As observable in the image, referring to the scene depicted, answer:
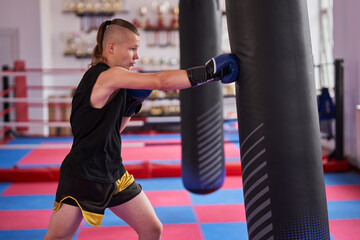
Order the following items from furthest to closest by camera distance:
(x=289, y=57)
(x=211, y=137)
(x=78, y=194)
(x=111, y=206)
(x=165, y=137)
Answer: (x=165, y=137) < (x=211, y=137) < (x=111, y=206) < (x=78, y=194) < (x=289, y=57)

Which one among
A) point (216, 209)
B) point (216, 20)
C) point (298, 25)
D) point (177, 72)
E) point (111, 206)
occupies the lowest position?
point (216, 209)

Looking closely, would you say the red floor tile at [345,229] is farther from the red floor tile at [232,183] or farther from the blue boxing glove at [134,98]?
the blue boxing glove at [134,98]

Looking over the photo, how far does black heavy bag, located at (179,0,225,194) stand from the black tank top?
154 centimetres

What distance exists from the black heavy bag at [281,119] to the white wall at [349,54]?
12.6 ft

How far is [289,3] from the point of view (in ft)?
5.64

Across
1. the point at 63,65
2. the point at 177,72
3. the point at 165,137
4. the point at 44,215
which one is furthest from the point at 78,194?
the point at 63,65

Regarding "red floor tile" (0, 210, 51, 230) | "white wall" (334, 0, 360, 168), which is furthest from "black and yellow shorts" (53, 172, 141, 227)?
"white wall" (334, 0, 360, 168)

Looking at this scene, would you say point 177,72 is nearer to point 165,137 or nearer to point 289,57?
point 289,57

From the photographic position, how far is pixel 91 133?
1.88 metres

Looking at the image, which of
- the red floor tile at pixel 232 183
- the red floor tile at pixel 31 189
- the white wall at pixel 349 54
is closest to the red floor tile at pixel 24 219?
the red floor tile at pixel 31 189

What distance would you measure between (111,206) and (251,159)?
670 millimetres

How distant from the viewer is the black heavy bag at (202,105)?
3.37 meters

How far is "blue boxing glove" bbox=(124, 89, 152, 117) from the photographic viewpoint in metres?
2.04

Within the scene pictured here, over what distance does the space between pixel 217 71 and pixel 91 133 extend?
0.59 metres
